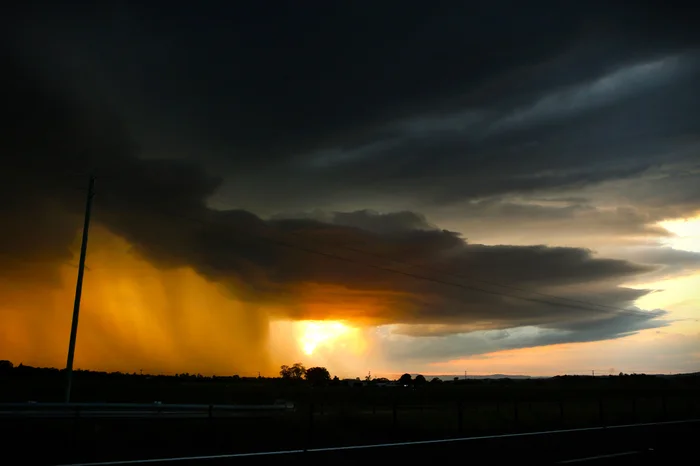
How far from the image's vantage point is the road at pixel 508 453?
15219 millimetres

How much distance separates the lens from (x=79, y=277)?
34094 mm

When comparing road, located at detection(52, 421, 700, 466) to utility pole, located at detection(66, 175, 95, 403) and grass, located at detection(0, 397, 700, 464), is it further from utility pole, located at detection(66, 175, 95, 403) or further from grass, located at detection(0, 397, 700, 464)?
utility pole, located at detection(66, 175, 95, 403)

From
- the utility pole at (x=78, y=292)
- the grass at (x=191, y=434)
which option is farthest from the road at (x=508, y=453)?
the utility pole at (x=78, y=292)

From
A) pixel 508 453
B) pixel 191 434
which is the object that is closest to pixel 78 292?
pixel 191 434

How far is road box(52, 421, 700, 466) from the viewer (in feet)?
49.9

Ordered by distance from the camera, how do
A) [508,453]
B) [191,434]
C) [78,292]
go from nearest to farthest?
[508,453]
[191,434]
[78,292]

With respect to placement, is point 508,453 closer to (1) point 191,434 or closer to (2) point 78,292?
(1) point 191,434

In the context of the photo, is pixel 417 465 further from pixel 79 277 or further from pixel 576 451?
pixel 79 277

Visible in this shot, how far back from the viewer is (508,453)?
17.3 m

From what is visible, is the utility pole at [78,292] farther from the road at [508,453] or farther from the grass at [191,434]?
the road at [508,453]

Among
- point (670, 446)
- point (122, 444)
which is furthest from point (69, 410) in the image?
point (670, 446)

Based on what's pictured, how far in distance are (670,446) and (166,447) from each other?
1726 centimetres

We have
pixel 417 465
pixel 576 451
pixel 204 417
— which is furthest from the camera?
pixel 204 417

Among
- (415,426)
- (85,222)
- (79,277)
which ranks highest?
(85,222)
